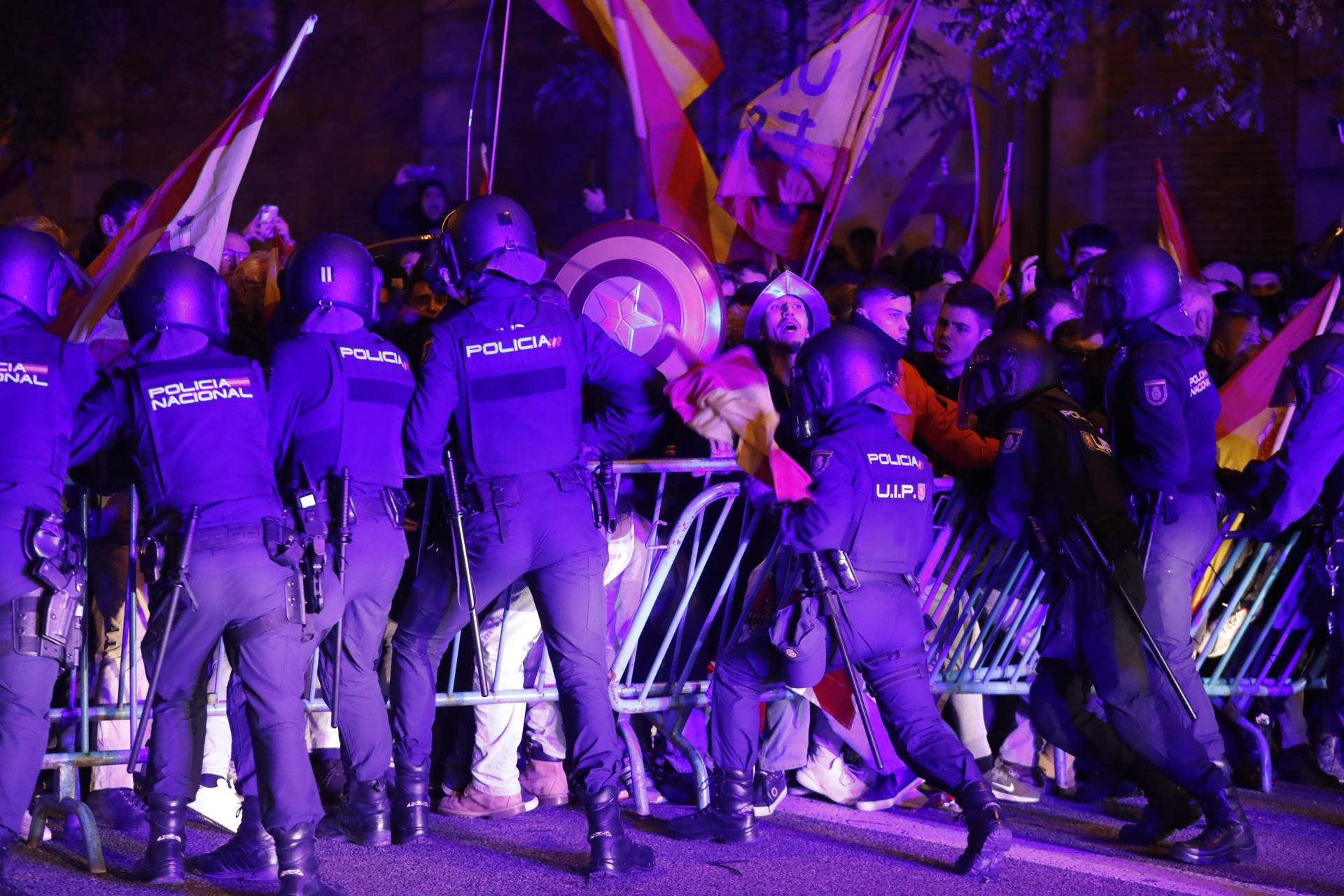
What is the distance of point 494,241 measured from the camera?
5293mm

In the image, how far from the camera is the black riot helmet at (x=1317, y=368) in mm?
5777

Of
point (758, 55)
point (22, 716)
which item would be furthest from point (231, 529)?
point (758, 55)

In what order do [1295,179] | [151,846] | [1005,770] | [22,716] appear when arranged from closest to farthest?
[22,716] < [151,846] < [1005,770] < [1295,179]

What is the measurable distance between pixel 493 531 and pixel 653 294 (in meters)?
1.21

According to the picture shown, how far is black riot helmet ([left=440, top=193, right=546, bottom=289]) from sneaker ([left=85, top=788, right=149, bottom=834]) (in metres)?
2.27

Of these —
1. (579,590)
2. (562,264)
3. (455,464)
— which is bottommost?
(579,590)

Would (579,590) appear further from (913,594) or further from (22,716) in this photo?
(22,716)

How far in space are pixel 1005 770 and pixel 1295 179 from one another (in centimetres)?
774

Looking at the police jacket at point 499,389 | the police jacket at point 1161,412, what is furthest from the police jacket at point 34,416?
the police jacket at point 1161,412

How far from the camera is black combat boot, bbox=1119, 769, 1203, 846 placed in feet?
18.6

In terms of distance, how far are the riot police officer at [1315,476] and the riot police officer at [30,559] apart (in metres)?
4.30

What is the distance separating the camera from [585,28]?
7.15 meters

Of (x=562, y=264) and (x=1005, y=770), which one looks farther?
(x=1005, y=770)

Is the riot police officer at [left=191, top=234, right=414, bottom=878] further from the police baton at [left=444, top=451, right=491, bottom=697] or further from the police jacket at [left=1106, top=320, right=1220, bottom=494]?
the police jacket at [left=1106, top=320, right=1220, bottom=494]
